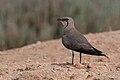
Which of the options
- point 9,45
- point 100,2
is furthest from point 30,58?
point 100,2

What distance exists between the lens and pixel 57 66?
24.1 ft

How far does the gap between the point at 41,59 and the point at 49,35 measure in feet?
15.4

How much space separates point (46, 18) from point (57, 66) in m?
7.41

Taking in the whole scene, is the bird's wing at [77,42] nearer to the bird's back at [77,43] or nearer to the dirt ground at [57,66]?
the bird's back at [77,43]

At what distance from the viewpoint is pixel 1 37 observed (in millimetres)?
13523

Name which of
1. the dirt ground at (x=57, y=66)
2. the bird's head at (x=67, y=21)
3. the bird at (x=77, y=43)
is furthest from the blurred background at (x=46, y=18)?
the bird at (x=77, y=43)

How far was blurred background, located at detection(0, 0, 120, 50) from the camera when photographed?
1383cm

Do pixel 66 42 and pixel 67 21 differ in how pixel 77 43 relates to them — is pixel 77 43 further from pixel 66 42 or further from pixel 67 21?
pixel 67 21

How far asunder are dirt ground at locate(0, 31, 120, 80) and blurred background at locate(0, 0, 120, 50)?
8.43 feet

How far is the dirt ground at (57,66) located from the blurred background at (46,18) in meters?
2.57

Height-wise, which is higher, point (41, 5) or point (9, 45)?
point (41, 5)

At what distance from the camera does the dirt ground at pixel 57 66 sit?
6812 mm

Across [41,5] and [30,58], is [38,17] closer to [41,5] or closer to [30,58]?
[41,5]

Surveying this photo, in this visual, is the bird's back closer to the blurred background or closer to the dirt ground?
the dirt ground
